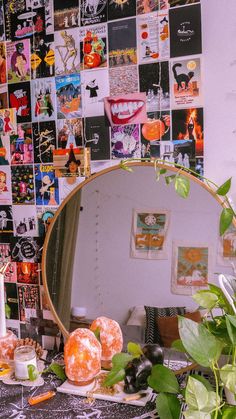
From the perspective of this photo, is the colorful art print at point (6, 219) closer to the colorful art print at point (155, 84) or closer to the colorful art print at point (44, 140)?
the colorful art print at point (44, 140)

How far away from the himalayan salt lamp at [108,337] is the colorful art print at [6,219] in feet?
1.71

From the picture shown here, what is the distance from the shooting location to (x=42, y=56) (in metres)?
1.34

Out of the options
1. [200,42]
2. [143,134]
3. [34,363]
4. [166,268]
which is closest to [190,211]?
[166,268]

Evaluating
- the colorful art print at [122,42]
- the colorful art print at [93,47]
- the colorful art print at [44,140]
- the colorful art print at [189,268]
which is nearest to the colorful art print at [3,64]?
the colorful art print at [44,140]

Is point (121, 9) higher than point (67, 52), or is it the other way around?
point (121, 9)

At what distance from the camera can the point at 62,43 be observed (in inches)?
51.5

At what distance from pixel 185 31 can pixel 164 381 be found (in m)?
0.95

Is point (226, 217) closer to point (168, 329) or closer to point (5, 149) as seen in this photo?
point (168, 329)

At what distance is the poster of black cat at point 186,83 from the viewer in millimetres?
1136

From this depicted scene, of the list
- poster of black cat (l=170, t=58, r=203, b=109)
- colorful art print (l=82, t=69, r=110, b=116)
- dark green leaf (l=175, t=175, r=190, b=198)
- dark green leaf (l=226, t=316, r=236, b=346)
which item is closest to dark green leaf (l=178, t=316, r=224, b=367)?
dark green leaf (l=226, t=316, r=236, b=346)

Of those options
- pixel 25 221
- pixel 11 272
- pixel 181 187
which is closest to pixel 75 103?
pixel 25 221

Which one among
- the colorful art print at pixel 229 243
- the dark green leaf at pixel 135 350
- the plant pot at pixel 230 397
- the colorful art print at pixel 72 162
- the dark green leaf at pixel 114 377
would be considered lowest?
the dark green leaf at pixel 114 377

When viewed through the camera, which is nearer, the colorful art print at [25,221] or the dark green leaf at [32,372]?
the dark green leaf at [32,372]

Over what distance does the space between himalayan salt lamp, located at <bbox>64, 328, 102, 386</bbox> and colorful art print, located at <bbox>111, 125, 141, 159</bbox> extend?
0.56m
